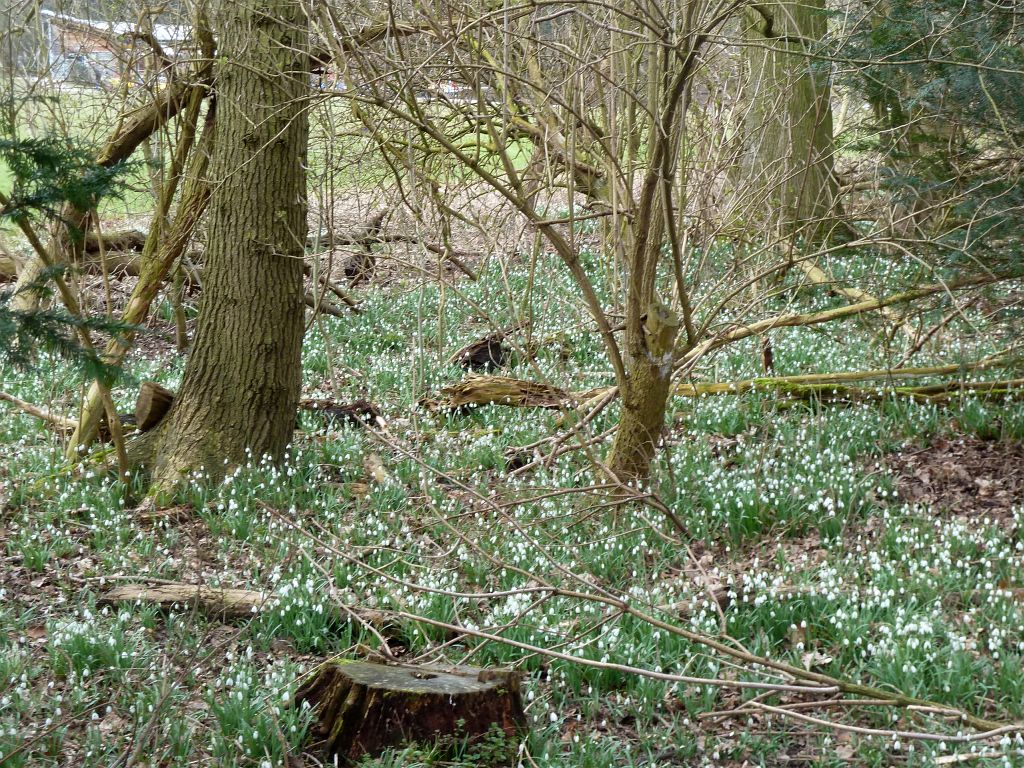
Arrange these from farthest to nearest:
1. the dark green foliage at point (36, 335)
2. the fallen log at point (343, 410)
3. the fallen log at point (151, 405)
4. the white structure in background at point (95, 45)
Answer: the fallen log at point (343, 410)
the white structure in background at point (95, 45)
the fallen log at point (151, 405)
the dark green foliage at point (36, 335)

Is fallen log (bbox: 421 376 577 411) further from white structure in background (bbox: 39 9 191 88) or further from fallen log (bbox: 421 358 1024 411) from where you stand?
white structure in background (bbox: 39 9 191 88)

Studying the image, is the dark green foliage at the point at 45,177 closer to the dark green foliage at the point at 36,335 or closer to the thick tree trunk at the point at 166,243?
the dark green foliage at the point at 36,335

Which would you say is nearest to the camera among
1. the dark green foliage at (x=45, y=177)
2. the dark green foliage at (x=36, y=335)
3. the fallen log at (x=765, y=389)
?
the dark green foliage at (x=36, y=335)

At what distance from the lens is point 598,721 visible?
4.27 meters

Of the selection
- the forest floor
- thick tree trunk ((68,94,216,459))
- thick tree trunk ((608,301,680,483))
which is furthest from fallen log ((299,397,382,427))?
thick tree trunk ((608,301,680,483))

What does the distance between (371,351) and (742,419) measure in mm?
4269

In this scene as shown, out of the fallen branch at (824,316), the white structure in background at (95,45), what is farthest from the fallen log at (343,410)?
the white structure in background at (95,45)

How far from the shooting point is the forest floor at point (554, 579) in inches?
157

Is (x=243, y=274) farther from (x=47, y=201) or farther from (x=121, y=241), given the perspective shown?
(x=121, y=241)

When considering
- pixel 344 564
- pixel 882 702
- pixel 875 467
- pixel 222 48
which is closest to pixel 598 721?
pixel 882 702

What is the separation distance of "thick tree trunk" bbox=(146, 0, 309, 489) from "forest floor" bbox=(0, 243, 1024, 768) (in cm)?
38

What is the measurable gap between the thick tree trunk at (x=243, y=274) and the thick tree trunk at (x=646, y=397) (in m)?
2.41

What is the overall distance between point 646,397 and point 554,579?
1311 millimetres

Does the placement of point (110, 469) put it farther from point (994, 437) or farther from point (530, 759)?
point (994, 437)
